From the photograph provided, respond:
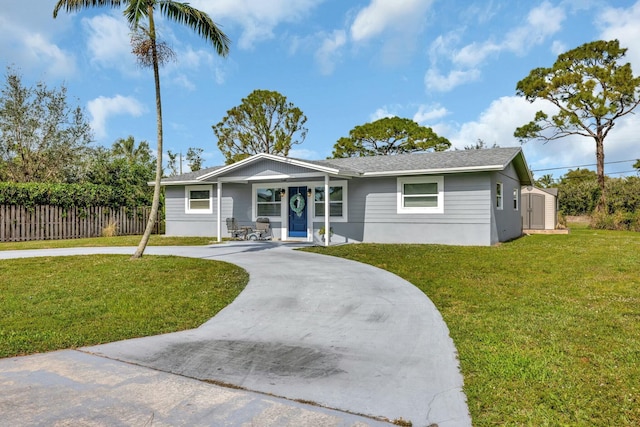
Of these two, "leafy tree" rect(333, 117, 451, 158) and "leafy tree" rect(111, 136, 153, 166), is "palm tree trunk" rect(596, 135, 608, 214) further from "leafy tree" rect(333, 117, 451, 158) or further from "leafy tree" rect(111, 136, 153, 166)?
"leafy tree" rect(111, 136, 153, 166)

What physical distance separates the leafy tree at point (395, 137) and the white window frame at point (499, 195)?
806 inches

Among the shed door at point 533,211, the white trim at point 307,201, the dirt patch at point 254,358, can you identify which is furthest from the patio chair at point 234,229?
the shed door at point 533,211

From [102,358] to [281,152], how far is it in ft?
106

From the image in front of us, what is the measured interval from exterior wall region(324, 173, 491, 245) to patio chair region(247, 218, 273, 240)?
2.07 m

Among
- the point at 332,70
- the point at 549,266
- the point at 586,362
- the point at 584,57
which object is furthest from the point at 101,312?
the point at 584,57

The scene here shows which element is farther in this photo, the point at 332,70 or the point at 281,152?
the point at 281,152

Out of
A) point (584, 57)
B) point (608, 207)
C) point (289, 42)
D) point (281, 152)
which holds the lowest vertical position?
point (608, 207)

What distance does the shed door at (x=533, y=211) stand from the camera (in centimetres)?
2200

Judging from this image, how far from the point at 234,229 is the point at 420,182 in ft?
25.0

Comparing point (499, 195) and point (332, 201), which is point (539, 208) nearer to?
point (499, 195)

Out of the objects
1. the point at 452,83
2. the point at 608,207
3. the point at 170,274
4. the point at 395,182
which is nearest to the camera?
the point at 170,274

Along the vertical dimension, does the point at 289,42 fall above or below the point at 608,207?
above

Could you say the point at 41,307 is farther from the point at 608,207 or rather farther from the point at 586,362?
the point at 608,207

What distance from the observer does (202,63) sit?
15.3m
